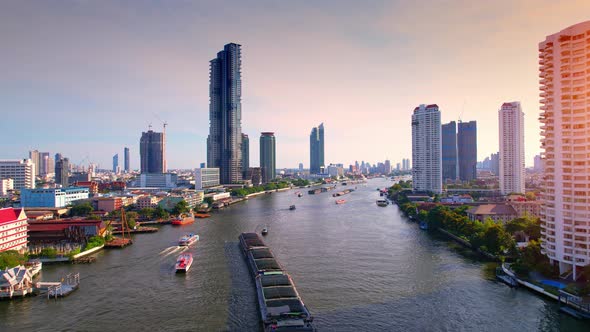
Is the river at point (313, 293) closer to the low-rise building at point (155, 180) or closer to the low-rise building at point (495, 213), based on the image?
the low-rise building at point (495, 213)

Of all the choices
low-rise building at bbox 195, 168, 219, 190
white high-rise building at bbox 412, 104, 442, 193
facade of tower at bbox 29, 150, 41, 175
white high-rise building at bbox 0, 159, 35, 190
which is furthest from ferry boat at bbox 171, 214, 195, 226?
facade of tower at bbox 29, 150, 41, 175

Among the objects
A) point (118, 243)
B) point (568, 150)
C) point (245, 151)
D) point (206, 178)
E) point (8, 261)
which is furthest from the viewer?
point (245, 151)

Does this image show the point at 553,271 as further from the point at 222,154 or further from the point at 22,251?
the point at 222,154

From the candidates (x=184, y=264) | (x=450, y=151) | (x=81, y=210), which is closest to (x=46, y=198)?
(x=81, y=210)

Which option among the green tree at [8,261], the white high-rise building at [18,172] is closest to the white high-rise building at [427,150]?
the green tree at [8,261]

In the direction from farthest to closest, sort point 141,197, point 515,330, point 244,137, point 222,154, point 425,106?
point 244,137 → point 222,154 → point 425,106 → point 141,197 → point 515,330

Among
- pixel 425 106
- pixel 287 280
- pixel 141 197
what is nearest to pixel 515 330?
pixel 287 280

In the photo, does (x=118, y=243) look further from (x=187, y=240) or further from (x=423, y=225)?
(x=423, y=225)

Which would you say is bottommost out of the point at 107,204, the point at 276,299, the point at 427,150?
the point at 276,299
